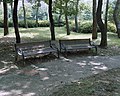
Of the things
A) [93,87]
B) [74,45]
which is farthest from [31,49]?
[93,87]

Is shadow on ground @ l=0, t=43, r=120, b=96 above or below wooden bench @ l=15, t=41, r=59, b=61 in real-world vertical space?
below

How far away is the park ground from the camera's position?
6320 mm

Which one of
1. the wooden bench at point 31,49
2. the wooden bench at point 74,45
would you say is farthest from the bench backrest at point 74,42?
the wooden bench at point 31,49

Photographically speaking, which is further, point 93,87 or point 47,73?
point 47,73

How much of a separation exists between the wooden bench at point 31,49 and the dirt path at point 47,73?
0.40 metres

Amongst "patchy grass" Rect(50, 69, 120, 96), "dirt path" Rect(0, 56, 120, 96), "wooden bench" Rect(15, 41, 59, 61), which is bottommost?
"dirt path" Rect(0, 56, 120, 96)

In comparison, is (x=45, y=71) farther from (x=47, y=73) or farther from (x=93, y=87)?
(x=93, y=87)

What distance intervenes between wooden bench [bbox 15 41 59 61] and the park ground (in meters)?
0.30

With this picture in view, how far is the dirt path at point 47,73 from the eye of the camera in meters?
6.72

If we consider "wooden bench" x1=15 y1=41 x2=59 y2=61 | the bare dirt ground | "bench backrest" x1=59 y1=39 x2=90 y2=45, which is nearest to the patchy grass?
the bare dirt ground

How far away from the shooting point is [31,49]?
34.0 feet

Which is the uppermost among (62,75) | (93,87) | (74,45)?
(74,45)

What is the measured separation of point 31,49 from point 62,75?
2.70m

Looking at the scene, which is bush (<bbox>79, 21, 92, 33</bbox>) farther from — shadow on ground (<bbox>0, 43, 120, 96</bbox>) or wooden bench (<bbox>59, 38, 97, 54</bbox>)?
shadow on ground (<bbox>0, 43, 120, 96</bbox>)
